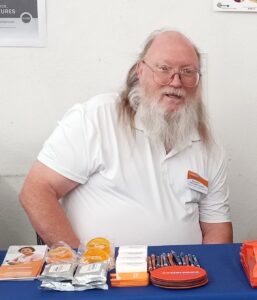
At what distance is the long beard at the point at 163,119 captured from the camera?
1429 millimetres

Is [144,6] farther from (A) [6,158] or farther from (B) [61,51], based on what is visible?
(A) [6,158]

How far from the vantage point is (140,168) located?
1385mm

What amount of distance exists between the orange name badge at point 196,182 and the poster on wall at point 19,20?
2.65 ft

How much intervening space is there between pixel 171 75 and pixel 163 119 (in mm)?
149

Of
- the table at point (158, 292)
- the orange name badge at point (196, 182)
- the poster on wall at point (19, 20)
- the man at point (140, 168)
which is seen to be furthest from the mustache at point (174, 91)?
the table at point (158, 292)

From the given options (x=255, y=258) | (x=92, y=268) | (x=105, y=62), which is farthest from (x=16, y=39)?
(x=255, y=258)

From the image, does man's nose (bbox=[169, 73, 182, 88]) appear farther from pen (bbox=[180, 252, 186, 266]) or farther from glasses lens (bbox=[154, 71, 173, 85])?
pen (bbox=[180, 252, 186, 266])

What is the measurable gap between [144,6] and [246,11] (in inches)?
16.1

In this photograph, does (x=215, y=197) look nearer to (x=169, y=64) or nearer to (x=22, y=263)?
(x=169, y=64)

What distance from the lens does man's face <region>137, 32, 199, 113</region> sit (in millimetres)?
1395

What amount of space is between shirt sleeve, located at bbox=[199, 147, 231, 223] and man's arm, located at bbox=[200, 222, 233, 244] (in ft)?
0.05

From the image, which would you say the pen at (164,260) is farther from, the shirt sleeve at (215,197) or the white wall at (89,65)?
the white wall at (89,65)

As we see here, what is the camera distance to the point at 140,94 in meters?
1.47

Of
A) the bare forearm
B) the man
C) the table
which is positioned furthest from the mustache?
the table
